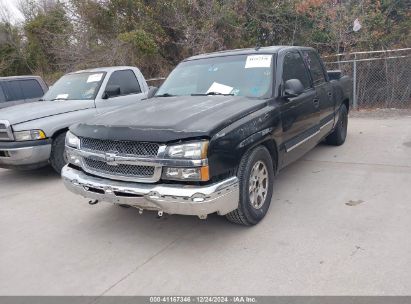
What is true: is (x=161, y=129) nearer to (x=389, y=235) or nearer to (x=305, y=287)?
(x=305, y=287)

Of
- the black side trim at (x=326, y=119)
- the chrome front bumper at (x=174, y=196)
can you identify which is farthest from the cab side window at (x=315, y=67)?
the chrome front bumper at (x=174, y=196)

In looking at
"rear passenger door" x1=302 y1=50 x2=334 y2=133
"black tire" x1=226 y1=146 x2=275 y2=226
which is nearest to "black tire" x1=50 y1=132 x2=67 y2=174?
"black tire" x1=226 y1=146 x2=275 y2=226

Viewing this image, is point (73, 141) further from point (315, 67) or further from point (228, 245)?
point (315, 67)

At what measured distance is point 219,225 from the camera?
4.02 metres

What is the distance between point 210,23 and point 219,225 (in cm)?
996

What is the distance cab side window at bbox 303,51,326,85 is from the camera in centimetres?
548

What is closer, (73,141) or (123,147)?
(123,147)

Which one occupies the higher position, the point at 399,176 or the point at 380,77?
the point at 380,77

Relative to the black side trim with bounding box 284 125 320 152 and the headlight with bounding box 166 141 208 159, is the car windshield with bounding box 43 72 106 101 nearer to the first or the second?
the black side trim with bounding box 284 125 320 152

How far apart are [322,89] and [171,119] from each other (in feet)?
9.87

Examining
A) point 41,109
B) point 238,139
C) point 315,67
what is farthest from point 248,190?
point 41,109

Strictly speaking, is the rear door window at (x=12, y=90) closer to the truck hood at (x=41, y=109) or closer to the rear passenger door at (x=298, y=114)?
the truck hood at (x=41, y=109)

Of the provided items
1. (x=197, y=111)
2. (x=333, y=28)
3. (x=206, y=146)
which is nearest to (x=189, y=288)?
(x=206, y=146)

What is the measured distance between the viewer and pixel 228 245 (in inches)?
141
